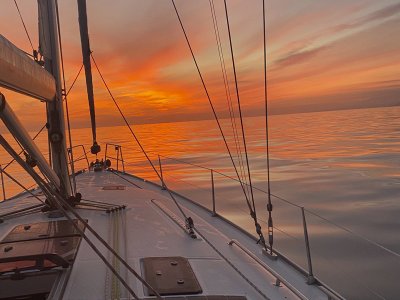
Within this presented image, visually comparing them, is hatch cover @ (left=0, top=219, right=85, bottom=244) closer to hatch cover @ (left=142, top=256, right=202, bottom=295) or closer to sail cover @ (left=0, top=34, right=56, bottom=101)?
hatch cover @ (left=142, top=256, right=202, bottom=295)

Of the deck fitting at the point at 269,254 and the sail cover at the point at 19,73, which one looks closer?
the sail cover at the point at 19,73

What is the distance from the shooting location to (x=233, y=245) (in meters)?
4.38

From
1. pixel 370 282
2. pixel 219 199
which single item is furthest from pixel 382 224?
pixel 219 199

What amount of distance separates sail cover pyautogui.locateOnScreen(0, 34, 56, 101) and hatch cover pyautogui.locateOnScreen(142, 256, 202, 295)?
1.83m

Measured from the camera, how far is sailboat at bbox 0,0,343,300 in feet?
8.99

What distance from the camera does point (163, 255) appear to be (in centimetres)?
369

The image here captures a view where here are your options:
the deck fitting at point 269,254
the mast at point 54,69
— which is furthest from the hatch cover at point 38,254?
the deck fitting at point 269,254

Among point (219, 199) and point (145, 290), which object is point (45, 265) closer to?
point (145, 290)

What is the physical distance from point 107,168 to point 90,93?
4.64 meters

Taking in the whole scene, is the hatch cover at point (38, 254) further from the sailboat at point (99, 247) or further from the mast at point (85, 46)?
the mast at point (85, 46)

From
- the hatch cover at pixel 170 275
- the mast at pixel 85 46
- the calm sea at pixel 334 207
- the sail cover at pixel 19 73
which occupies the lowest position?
the calm sea at pixel 334 207

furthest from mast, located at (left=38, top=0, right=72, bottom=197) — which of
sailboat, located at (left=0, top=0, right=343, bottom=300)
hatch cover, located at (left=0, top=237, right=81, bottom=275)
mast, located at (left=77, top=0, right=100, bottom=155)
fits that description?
hatch cover, located at (left=0, top=237, right=81, bottom=275)

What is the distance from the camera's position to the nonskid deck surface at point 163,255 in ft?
9.69

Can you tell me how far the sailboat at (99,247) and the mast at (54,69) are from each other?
0.04 feet
